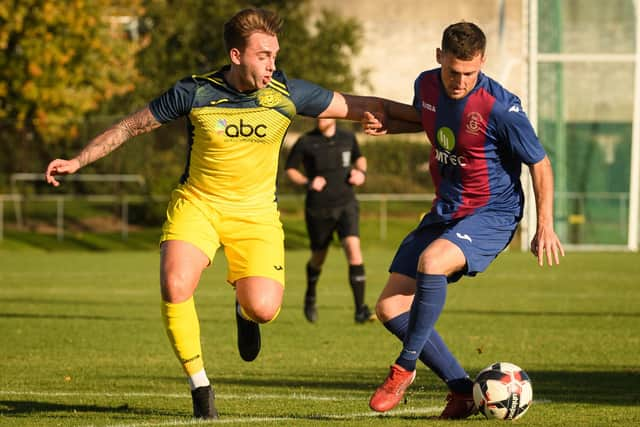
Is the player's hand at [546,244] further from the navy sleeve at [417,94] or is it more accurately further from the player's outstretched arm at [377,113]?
the player's outstretched arm at [377,113]

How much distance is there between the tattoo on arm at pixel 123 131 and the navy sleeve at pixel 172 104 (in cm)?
4

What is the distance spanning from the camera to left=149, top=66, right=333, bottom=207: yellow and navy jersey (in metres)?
6.84

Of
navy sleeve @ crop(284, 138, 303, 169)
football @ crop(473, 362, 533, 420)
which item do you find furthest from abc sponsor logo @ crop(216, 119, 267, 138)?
navy sleeve @ crop(284, 138, 303, 169)

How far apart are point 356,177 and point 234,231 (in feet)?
19.6

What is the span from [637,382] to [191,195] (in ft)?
11.0

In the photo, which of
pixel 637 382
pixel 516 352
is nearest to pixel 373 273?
pixel 516 352

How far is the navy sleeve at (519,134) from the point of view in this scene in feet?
21.3

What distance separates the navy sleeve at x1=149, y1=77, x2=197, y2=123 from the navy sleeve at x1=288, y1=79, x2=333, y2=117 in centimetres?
63

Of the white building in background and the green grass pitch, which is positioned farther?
the white building in background

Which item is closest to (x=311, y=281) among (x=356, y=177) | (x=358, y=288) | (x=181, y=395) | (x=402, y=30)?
(x=358, y=288)

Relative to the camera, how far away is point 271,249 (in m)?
7.16

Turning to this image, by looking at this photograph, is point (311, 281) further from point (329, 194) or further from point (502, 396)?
point (502, 396)

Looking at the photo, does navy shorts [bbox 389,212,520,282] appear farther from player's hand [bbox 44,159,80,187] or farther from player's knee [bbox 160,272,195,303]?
player's hand [bbox 44,159,80,187]

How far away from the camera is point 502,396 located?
21.2 ft
